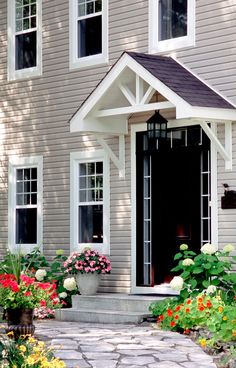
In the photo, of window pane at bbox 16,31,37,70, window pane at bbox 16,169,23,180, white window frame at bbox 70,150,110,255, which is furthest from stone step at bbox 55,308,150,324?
window pane at bbox 16,31,37,70

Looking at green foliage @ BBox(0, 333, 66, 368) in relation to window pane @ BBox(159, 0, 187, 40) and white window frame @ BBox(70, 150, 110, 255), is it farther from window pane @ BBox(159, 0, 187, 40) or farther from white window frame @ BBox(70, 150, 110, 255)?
window pane @ BBox(159, 0, 187, 40)

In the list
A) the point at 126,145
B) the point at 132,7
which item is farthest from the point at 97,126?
the point at 132,7

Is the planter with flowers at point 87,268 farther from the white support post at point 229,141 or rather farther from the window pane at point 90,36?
the window pane at point 90,36

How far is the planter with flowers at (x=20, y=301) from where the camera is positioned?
1051cm

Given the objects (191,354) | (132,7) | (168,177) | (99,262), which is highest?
(132,7)

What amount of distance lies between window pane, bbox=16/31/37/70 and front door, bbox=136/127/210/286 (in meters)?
3.26

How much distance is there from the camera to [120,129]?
14.1 m

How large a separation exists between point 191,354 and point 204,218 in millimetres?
3843

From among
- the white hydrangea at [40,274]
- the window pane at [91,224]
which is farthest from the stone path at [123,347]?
the window pane at [91,224]

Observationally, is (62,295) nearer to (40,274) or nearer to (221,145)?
(40,274)

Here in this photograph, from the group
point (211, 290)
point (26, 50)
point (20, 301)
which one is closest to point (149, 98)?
point (211, 290)

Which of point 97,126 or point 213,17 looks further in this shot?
point 97,126

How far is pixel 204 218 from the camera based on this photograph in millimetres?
13117

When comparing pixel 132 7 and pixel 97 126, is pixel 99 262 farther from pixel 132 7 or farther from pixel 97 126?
pixel 132 7
